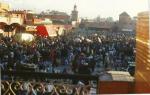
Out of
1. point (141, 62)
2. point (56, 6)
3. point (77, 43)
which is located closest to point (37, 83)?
point (77, 43)

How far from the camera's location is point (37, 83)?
2.87 m

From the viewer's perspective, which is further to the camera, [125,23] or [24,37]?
[125,23]

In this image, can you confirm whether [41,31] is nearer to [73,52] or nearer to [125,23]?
[73,52]

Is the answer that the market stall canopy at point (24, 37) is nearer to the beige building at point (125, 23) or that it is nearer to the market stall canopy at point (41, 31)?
the market stall canopy at point (41, 31)

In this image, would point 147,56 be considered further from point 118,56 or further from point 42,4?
point 42,4

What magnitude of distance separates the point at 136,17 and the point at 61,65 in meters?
0.72

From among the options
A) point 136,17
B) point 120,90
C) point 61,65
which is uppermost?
point 136,17

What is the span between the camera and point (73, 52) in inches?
118

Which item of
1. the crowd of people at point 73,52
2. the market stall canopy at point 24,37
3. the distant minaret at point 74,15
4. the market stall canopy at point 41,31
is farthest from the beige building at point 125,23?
the market stall canopy at point 24,37

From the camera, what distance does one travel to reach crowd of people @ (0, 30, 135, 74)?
292cm

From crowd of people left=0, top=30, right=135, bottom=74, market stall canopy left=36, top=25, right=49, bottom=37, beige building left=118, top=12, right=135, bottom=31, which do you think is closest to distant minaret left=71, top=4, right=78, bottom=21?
crowd of people left=0, top=30, right=135, bottom=74

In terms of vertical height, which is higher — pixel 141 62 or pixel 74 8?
pixel 74 8

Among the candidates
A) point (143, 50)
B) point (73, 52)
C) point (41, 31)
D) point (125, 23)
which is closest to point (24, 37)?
point (41, 31)

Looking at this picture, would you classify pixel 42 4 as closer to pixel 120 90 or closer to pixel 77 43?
pixel 77 43
